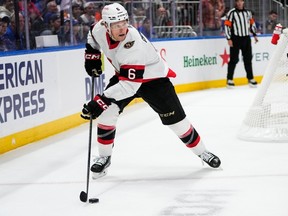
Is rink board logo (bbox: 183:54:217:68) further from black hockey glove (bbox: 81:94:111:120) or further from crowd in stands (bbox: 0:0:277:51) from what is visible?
black hockey glove (bbox: 81:94:111:120)

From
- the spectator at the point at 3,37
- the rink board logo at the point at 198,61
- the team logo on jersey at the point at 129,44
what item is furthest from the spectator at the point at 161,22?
A: the team logo on jersey at the point at 129,44

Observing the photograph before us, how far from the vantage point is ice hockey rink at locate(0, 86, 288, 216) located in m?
3.88

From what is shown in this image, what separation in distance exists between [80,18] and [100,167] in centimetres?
372

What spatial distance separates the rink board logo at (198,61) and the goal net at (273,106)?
4.47 meters

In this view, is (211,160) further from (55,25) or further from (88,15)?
(88,15)

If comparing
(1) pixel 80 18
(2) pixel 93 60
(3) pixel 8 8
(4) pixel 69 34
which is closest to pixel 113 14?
(2) pixel 93 60

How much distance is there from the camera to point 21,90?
6.01 m

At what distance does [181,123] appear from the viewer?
4.72 m

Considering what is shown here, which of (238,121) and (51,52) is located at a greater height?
(51,52)

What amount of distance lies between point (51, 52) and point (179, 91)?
382cm

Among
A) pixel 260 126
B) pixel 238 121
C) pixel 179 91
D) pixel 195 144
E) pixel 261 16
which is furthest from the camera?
pixel 261 16

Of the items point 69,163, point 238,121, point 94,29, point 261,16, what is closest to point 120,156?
point 69,163

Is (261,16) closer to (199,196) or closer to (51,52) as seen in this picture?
(51,52)

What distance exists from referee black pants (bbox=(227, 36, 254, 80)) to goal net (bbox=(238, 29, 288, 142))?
4.51 meters
